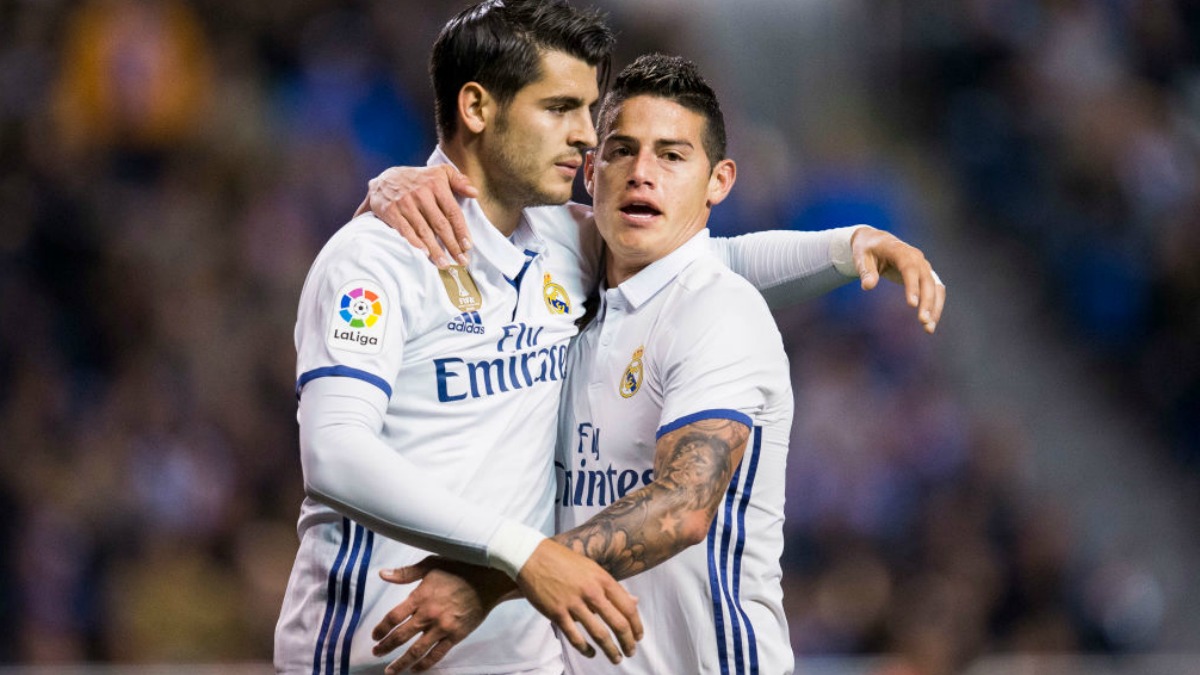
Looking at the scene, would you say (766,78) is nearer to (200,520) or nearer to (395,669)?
(200,520)

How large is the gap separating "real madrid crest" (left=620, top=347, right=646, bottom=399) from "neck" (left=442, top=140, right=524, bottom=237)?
0.49m

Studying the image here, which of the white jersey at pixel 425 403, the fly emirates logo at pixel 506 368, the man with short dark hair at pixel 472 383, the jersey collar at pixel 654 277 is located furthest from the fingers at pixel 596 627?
the jersey collar at pixel 654 277

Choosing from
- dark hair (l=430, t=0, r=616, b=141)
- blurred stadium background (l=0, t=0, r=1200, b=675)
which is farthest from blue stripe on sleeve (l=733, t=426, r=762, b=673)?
blurred stadium background (l=0, t=0, r=1200, b=675)

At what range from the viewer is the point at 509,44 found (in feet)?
11.8

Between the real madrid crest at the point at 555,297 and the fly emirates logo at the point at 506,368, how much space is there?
9 centimetres

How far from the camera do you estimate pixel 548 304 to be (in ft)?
12.0

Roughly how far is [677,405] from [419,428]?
58cm

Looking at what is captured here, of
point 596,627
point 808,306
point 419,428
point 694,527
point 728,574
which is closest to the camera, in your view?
point 596,627

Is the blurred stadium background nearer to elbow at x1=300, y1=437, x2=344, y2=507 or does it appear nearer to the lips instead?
the lips

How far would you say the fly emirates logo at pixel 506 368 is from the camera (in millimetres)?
3387

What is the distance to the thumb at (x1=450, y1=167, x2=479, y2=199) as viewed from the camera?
3512mm

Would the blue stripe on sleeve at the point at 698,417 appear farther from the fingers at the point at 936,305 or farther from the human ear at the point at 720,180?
the human ear at the point at 720,180

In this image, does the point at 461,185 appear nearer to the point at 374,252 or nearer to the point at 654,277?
the point at 374,252

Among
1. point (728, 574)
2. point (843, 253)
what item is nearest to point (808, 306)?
point (843, 253)
